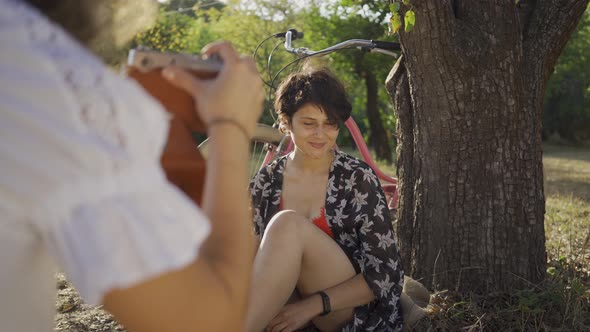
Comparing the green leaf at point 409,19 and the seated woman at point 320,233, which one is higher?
the green leaf at point 409,19

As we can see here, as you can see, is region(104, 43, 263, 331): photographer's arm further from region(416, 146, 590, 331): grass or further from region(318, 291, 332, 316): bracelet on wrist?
region(416, 146, 590, 331): grass

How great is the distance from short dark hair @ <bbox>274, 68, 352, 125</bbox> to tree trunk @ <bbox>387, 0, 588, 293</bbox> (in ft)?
1.17

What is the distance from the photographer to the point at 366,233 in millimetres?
2941

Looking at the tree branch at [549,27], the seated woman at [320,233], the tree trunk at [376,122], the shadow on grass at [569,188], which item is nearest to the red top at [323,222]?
the seated woman at [320,233]

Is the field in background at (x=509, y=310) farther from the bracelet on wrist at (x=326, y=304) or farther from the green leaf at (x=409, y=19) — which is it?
the green leaf at (x=409, y=19)

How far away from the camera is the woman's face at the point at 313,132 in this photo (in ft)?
10.4

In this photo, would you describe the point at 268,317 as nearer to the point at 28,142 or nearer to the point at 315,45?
the point at 28,142

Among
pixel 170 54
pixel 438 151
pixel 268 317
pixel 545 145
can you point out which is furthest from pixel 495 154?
pixel 545 145

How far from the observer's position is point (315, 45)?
1365 cm

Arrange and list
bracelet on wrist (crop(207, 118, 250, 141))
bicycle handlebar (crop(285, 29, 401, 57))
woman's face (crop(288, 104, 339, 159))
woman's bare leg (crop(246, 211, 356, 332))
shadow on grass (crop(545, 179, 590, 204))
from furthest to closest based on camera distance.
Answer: shadow on grass (crop(545, 179, 590, 204)) → bicycle handlebar (crop(285, 29, 401, 57)) → woman's face (crop(288, 104, 339, 159)) → woman's bare leg (crop(246, 211, 356, 332)) → bracelet on wrist (crop(207, 118, 250, 141))

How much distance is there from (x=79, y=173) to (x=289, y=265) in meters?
2.10

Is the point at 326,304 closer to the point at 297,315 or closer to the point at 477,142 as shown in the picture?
the point at 297,315

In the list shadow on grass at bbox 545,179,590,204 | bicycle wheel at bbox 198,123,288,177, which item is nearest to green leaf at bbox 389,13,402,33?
bicycle wheel at bbox 198,123,288,177

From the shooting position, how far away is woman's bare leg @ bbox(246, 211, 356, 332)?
267cm
